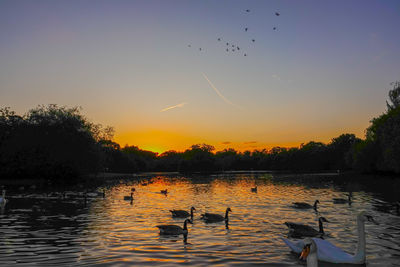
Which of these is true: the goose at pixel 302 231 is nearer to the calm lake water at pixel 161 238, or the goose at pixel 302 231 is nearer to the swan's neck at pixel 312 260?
the calm lake water at pixel 161 238

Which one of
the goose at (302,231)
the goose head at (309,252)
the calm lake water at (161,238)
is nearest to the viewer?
the goose head at (309,252)

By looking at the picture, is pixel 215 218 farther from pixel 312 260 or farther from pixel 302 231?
pixel 312 260

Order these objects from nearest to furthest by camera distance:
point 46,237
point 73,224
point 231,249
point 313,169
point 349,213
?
point 231,249 < point 46,237 < point 73,224 < point 349,213 < point 313,169

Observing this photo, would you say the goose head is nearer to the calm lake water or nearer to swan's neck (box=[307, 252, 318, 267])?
swan's neck (box=[307, 252, 318, 267])

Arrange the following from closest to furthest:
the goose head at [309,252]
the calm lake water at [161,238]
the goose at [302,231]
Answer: the goose head at [309,252] → the calm lake water at [161,238] → the goose at [302,231]

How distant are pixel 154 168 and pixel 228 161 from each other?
3894 cm

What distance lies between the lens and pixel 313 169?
166875mm

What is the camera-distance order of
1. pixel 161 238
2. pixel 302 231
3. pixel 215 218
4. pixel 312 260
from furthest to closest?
pixel 215 218
pixel 302 231
pixel 161 238
pixel 312 260

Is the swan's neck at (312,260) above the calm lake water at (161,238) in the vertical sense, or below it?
above

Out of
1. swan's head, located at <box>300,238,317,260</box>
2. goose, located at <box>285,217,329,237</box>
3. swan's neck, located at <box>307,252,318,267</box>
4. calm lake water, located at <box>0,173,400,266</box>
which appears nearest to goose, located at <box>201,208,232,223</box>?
calm lake water, located at <box>0,173,400,266</box>

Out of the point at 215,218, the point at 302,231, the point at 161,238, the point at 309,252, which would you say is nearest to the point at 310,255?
the point at 309,252

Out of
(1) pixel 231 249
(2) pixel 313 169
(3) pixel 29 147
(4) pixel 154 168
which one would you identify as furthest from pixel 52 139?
(2) pixel 313 169

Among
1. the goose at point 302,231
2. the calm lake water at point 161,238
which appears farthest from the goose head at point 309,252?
the goose at point 302,231

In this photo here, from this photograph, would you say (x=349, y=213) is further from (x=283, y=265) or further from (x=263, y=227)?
(x=283, y=265)
